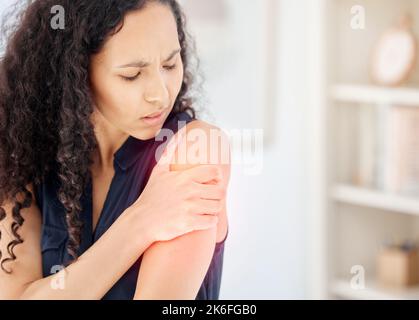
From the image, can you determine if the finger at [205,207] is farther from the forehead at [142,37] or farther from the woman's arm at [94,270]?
the forehead at [142,37]

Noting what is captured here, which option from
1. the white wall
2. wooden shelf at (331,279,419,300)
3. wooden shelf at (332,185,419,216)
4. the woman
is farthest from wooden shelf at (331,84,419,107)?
the woman

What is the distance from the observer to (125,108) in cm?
85

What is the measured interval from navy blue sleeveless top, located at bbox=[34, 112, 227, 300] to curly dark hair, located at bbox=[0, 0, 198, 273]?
14 mm

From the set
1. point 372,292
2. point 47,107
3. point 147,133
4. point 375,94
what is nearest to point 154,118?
point 147,133

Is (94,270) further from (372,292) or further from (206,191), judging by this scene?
(372,292)

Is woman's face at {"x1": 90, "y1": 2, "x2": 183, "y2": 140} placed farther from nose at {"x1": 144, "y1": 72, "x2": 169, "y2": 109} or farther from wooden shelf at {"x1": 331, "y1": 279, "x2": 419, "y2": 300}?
wooden shelf at {"x1": 331, "y1": 279, "x2": 419, "y2": 300}

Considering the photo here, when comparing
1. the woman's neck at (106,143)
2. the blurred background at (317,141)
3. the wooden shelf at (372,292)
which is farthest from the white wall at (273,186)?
the woman's neck at (106,143)

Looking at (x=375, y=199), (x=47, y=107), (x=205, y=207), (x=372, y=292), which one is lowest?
(x=372, y=292)

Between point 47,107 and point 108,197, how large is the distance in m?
0.13

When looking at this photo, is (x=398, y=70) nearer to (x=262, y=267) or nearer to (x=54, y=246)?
(x=262, y=267)

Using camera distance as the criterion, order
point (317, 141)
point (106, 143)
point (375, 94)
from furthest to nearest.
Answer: point (317, 141)
point (375, 94)
point (106, 143)

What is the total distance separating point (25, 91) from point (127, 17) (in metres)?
0.16

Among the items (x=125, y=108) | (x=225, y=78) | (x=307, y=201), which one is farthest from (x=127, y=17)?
(x=307, y=201)

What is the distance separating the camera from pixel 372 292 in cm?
194
